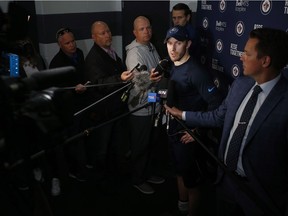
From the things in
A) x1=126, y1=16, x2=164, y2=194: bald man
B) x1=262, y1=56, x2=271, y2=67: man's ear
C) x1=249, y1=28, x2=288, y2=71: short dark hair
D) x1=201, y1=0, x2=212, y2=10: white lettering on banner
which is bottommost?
x1=126, y1=16, x2=164, y2=194: bald man

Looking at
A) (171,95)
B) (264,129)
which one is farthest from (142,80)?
(264,129)

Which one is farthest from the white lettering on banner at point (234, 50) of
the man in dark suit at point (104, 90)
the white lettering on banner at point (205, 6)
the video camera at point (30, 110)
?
the video camera at point (30, 110)

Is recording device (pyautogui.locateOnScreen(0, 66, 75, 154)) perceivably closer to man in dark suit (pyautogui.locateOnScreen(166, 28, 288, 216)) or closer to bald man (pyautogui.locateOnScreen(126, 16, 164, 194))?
man in dark suit (pyautogui.locateOnScreen(166, 28, 288, 216))

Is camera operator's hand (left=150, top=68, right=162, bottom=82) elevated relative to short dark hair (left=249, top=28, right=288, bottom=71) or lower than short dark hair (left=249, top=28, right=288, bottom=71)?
lower

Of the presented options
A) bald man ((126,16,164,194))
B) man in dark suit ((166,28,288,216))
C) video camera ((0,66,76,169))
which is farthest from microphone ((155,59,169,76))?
video camera ((0,66,76,169))

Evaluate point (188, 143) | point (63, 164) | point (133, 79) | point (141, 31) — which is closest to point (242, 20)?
point (141, 31)

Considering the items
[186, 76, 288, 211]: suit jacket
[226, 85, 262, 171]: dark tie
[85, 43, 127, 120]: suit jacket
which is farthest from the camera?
[85, 43, 127, 120]: suit jacket

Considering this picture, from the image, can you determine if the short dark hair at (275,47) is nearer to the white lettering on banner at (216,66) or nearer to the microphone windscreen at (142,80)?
the microphone windscreen at (142,80)

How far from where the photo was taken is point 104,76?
2504 mm

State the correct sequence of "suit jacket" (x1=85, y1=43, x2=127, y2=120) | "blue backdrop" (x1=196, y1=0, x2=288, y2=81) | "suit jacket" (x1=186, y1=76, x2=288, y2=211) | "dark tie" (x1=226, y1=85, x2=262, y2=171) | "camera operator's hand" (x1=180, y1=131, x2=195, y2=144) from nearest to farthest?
"suit jacket" (x1=186, y1=76, x2=288, y2=211)
"dark tie" (x1=226, y1=85, x2=262, y2=171)
"camera operator's hand" (x1=180, y1=131, x2=195, y2=144)
"blue backdrop" (x1=196, y1=0, x2=288, y2=81)
"suit jacket" (x1=85, y1=43, x2=127, y2=120)

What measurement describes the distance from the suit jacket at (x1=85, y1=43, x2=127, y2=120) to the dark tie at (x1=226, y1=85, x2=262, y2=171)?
3.81 feet

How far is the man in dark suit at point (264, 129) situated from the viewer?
4.44 feet

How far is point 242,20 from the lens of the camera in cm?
254

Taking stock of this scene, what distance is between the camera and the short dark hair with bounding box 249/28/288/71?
4.63ft
